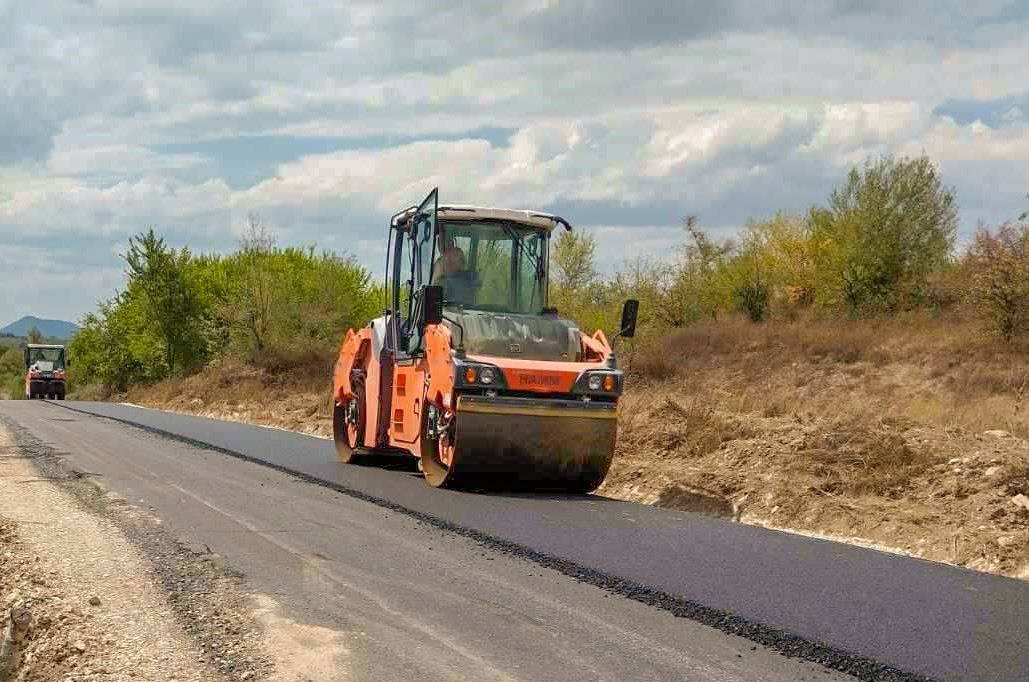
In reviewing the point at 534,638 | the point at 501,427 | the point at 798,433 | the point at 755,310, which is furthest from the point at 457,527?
the point at 755,310

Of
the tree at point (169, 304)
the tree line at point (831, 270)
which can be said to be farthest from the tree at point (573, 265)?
the tree at point (169, 304)

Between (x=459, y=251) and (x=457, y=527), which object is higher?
(x=459, y=251)

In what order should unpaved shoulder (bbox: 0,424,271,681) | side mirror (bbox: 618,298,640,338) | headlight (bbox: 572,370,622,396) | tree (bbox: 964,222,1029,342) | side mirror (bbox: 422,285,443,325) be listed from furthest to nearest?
tree (bbox: 964,222,1029,342), side mirror (bbox: 618,298,640,338), side mirror (bbox: 422,285,443,325), headlight (bbox: 572,370,622,396), unpaved shoulder (bbox: 0,424,271,681)

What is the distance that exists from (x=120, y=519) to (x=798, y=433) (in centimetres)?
657

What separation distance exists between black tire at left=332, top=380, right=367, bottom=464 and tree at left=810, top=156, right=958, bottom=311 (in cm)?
2351

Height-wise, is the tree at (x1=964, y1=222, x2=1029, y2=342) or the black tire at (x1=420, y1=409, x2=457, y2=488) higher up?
the tree at (x1=964, y1=222, x2=1029, y2=342)

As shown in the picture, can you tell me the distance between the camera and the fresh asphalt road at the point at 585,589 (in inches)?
197

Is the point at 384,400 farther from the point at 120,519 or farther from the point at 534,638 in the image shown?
the point at 534,638

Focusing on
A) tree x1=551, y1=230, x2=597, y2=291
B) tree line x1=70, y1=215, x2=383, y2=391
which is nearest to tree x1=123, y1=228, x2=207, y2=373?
tree line x1=70, y1=215, x2=383, y2=391

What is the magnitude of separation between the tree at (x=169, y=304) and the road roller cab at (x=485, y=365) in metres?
41.8

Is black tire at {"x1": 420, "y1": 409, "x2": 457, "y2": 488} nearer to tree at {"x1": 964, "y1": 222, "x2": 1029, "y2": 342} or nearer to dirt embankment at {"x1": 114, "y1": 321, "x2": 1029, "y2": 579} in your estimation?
dirt embankment at {"x1": 114, "y1": 321, "x2": 1029, "y2": 579}

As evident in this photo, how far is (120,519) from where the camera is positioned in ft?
28.7

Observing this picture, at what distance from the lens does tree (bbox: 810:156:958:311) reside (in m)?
34.9

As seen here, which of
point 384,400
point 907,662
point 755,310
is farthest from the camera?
point 755,310
